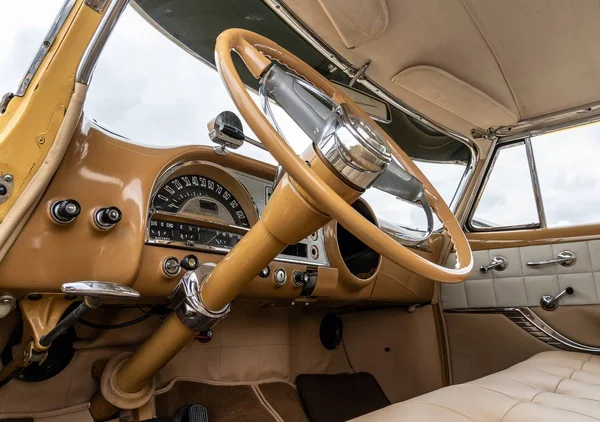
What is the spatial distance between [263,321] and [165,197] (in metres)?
1.00

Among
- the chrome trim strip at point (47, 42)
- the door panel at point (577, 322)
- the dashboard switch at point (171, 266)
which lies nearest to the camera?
the chrome trim strip at point (47, 42)

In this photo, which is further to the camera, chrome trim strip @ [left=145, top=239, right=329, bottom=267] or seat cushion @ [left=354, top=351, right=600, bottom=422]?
chrome trim strip @ [left=145, top=239, right=329, bottom=267]

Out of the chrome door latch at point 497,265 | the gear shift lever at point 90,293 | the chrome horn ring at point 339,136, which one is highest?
the chrome door latch at point 497,265

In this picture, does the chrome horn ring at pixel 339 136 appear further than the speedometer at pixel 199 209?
No

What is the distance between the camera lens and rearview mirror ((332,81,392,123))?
6.66 ft

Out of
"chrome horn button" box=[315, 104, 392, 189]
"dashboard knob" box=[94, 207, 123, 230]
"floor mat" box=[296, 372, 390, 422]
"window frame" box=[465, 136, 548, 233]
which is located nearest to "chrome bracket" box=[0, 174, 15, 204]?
"dashboard knob" box=[94, 207, 123, 230]

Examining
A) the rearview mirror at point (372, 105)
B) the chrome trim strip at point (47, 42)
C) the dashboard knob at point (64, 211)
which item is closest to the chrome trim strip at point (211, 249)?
the dashboard knob at point (64, 211)

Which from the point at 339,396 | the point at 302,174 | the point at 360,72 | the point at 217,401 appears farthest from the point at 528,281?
the point at 302,174

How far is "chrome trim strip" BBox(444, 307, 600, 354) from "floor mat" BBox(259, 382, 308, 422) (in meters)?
1.05

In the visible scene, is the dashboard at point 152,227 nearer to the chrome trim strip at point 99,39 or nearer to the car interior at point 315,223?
the car interior at point 315,223

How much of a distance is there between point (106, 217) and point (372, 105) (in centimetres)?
148

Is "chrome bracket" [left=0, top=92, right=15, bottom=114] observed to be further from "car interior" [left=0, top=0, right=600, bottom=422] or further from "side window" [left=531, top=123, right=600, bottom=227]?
"side window" [left=531, top=123, right=600, bottom=227]

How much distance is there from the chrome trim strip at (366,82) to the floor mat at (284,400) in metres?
1.39

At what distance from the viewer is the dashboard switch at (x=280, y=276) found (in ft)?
4.87
